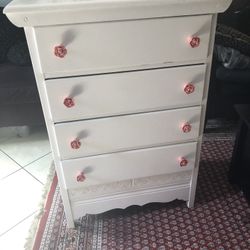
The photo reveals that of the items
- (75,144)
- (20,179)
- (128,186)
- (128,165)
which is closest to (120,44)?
(75,144)

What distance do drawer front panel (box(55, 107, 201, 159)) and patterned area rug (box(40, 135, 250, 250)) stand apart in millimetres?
432

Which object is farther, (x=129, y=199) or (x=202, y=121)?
(x=129, y=199)

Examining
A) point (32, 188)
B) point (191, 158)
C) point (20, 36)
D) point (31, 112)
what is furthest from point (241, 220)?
point (20, 36)

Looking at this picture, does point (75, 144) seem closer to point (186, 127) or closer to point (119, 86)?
point (119, 86)

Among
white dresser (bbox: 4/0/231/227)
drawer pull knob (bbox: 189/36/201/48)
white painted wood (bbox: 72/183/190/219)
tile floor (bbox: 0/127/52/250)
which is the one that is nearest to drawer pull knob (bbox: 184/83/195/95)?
white dresser (bbox: 4/0/231/227)

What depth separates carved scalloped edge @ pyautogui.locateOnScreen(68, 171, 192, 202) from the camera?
3.78ft

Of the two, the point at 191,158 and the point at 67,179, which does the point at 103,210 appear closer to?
the point at 67,179

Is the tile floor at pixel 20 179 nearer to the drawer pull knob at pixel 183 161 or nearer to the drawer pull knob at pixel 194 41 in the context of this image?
the drawer pull knob at pixel 183 161

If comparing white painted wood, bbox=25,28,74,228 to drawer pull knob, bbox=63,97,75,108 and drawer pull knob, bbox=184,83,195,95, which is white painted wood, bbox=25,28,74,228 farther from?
drawer pull knob, bbox=184,83,195,95

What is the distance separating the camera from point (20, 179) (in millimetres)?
1577

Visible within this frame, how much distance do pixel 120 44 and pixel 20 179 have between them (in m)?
1.08

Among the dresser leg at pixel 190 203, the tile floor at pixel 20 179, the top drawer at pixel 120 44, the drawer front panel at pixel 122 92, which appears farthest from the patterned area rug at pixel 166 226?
the top drawer at pixel 120 44

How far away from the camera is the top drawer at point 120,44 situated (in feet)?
2.62

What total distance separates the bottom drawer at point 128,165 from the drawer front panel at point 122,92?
187 mm
